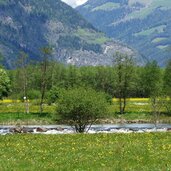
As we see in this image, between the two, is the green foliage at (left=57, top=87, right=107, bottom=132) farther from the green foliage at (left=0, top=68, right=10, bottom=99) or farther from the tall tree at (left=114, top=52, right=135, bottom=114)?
the tall tree at (left=114, top=52, right=135, bottom=114)

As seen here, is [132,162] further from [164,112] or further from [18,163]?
[164,112]

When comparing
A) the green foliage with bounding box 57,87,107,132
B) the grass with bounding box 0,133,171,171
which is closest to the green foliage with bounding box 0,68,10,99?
the green foliage with bounding box 57,87,107,132

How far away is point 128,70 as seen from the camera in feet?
368

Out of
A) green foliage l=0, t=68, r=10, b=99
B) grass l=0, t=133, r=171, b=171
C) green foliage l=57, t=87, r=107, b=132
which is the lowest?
grass l=0, t=133, r=171, b=171

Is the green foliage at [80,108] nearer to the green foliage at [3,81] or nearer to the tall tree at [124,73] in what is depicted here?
the green foliage at [3,81]

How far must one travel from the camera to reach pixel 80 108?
56.6 metres

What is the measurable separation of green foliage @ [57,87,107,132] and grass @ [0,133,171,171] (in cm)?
1891

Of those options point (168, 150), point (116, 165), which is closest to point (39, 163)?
point (116, 165)

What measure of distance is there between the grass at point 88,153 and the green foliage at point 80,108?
18911 millimetres

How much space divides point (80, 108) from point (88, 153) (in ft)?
93.4

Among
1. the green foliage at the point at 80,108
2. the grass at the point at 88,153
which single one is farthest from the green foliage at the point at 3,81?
the grass at the point at 88,153

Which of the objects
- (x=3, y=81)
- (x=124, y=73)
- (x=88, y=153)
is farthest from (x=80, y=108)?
(x=124, y=73)

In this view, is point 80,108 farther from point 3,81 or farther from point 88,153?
point 3,81

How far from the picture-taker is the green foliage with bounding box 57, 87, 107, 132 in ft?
184
